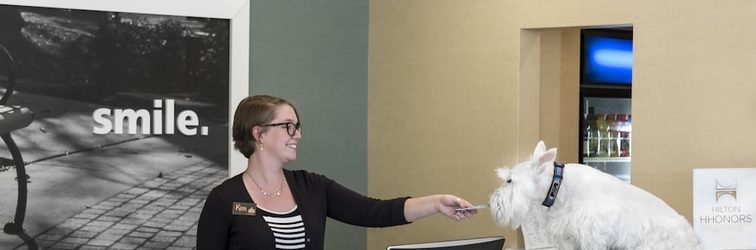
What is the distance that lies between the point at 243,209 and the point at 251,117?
1.14 feet

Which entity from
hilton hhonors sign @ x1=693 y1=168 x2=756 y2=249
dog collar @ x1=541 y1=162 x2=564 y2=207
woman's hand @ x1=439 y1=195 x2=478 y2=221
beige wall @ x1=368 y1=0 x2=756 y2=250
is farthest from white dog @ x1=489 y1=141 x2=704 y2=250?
beige wall @ x1=368 y1=0 x2=756 y2=250

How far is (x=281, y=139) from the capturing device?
3271 mm

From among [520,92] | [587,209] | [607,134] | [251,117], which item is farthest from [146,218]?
[607,134]

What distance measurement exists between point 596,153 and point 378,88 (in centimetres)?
183

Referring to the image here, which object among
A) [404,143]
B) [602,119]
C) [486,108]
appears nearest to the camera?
[486,108]

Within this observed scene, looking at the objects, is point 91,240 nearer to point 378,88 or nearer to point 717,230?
point 378,88

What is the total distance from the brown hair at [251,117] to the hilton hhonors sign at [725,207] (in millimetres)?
1715

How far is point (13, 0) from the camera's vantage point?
4.38m

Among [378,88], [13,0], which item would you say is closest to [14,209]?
[13,0]

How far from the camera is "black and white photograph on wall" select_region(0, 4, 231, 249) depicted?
175 inches

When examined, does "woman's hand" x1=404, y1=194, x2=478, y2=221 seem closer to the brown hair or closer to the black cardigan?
the black cardigan

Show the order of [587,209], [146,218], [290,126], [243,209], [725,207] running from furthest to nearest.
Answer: [146,218]
[725,207]
[290,126]
[243,209]
[587,209]

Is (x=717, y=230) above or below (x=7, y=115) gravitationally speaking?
below

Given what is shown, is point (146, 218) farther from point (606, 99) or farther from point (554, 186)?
point (606, 99)
